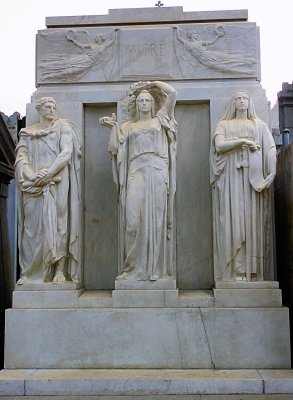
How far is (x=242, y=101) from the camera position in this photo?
7.89 m

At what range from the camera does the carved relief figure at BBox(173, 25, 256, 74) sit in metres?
8.31

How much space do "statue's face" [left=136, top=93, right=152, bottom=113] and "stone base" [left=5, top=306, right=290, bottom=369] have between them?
3028 mm

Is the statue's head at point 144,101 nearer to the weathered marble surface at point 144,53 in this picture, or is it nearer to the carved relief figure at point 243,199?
the weathered marble surface at point 144,53

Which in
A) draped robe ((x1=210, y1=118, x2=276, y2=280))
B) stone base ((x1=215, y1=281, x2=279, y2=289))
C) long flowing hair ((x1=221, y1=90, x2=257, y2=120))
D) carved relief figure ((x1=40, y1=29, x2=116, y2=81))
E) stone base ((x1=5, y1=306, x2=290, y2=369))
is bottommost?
stone base ((x1=5, y1=306, x2=290, y2=369))

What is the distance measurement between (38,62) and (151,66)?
1.88 metres

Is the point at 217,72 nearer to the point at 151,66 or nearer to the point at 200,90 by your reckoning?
the point at 200,90

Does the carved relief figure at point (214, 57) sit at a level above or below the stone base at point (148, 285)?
above

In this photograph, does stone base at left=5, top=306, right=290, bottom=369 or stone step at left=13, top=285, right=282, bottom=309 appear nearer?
stone base at left=5, top=306, right=290, bottom=369

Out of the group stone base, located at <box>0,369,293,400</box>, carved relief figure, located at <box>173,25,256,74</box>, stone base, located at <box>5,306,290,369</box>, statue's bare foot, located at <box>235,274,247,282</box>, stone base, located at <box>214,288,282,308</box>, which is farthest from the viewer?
carved relief figure, located at <box>173,25,256,74</box>

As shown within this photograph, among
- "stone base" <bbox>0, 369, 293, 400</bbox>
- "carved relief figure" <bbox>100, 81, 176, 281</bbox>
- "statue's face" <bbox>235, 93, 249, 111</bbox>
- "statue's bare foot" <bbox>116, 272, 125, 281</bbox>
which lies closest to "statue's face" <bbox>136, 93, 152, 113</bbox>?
"carved relief figure" <bbox>100, 81, 176, 281</bbox>

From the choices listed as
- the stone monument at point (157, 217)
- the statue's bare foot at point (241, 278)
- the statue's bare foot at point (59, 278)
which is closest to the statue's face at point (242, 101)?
the stone monument at point (157, 217)

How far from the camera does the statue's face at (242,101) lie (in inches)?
311

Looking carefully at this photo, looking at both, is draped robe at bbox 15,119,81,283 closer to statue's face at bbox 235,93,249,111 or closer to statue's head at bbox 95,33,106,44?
statue's head at bbox 95,33,106,44

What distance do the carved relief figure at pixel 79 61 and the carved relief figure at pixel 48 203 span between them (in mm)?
690
